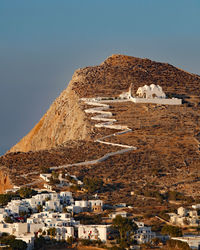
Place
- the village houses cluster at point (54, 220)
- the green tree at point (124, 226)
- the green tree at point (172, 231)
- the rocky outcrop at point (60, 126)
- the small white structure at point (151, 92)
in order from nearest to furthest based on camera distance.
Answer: the green tree at point (124, 226)
the village houses cluster at point (54, 220)
the green tree at point (172, 231)
the rocky outcrop at point (60, 126)
the small white structure at point (151, 92)

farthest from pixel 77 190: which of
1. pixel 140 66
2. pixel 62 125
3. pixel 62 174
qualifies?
pixel 140 66

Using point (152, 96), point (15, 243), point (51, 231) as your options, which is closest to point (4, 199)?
point (51, 231)

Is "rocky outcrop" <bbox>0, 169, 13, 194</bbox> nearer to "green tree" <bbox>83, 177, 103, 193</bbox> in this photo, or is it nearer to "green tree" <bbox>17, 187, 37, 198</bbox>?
"green tree" <bbox>17, 187, 37, 198</bbox>

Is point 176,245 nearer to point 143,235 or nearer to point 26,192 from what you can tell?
point 143,235

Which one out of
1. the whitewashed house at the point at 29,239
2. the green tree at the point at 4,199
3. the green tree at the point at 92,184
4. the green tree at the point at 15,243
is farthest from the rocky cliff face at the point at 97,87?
the green tree at the point at 15,243

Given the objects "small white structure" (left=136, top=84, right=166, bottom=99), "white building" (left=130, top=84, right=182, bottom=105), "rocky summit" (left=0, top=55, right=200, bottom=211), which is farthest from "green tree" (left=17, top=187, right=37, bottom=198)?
"small white structure" (left=136, top=84, right=166, bottom=99)

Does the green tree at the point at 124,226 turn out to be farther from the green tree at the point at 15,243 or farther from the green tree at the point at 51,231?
the green tree at the point at 15,243

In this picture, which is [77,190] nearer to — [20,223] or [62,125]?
[20,223]
